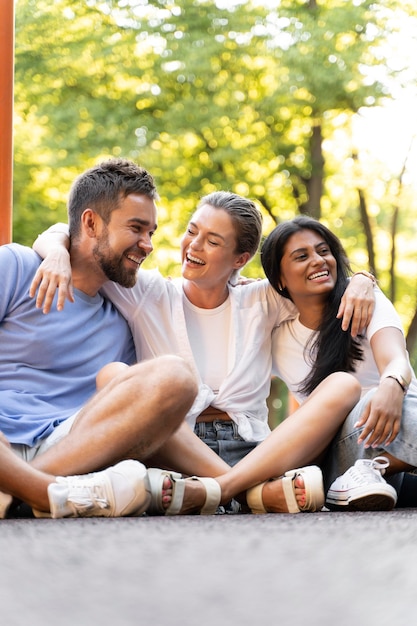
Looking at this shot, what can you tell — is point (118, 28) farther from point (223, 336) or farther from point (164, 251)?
point (223, 336)

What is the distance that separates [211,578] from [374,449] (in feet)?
5.01

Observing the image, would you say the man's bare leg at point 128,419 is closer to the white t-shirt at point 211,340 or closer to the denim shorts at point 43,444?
the denim shorts at point 43,444

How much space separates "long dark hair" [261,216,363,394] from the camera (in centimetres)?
320

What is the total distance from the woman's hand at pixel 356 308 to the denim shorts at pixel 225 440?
524 millimetres

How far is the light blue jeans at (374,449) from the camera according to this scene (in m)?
2.73

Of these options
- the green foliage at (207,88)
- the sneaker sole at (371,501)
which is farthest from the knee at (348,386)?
the green foliage at (207,88)

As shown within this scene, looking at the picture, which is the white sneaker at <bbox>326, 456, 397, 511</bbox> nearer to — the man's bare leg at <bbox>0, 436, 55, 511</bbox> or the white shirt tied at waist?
the white shirt tied at waist

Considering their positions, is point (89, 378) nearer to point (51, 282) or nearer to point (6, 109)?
point (51, 282)

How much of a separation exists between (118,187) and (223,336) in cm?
67

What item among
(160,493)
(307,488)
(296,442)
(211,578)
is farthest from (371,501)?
(211,578)

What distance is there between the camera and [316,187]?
34.5 ft

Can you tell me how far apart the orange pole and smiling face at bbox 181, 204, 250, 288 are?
89 cm

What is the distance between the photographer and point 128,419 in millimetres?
2510

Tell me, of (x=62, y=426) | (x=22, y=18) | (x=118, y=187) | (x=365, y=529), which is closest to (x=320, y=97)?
(x=22, y=18)
